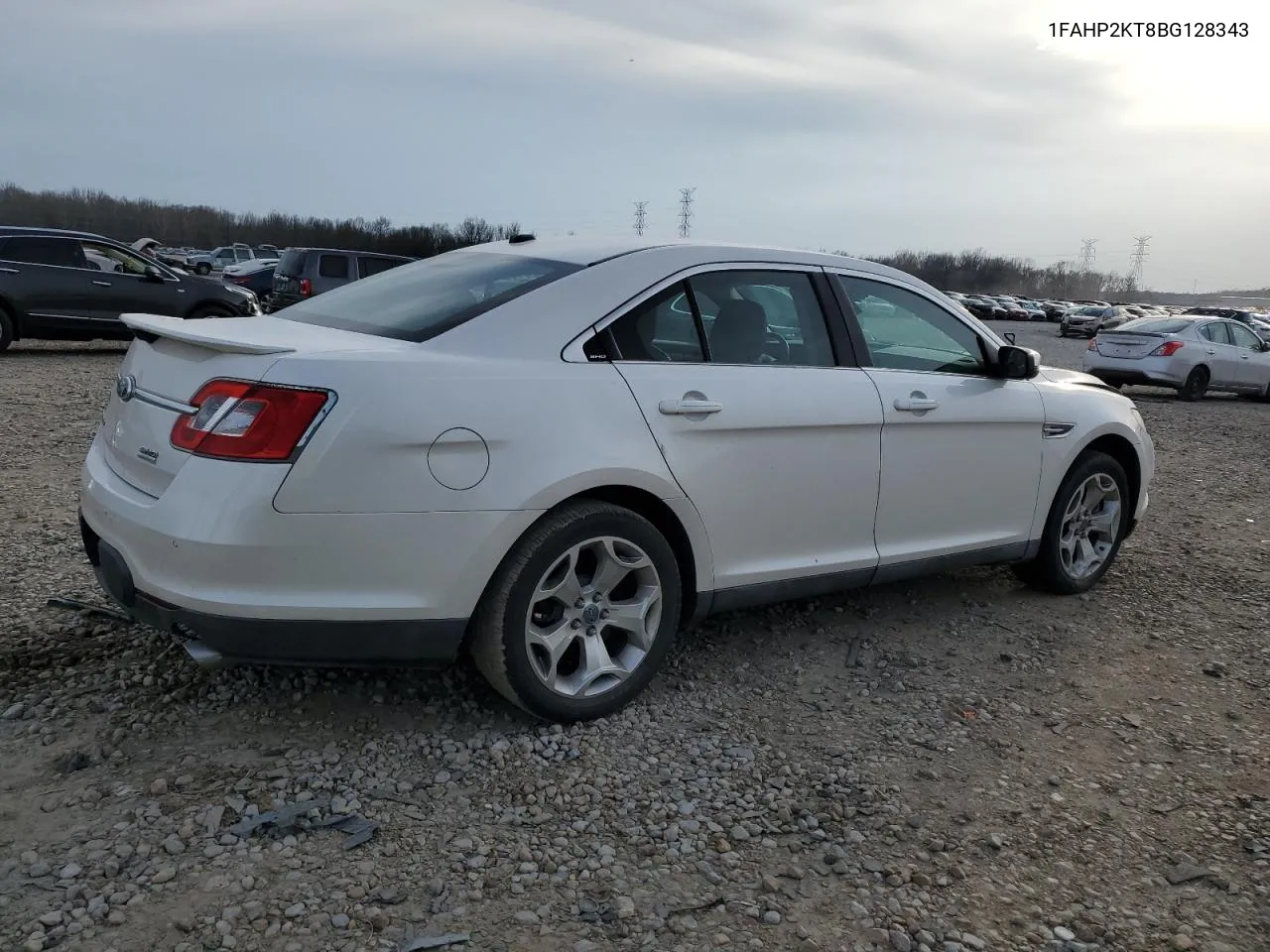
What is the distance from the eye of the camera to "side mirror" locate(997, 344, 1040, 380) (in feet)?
15.4

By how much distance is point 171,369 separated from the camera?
320 centimetres

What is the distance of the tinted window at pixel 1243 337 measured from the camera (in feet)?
58.9

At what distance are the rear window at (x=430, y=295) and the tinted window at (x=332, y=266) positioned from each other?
54.0 feet

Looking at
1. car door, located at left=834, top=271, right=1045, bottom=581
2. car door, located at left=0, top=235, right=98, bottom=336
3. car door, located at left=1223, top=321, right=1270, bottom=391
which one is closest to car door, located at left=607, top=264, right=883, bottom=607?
car door, located at left=834, top=271, right=1045, bottom=581

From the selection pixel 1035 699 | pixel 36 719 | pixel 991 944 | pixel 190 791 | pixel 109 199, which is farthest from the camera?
pixel 109 199

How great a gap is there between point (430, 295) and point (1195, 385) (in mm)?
16746

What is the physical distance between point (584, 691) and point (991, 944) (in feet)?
4.76

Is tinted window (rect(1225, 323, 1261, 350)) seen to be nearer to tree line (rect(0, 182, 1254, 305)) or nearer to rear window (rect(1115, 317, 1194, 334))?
rear window (rect(1115, 317, 1194, 334))

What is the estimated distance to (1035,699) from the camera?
156 inches

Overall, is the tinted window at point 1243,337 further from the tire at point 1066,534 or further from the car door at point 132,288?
the car door at point 132,288

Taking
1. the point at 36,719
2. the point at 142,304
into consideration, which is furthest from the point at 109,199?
the point at 36,719

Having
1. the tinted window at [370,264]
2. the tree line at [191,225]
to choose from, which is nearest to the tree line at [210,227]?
the tree line at [191,225]

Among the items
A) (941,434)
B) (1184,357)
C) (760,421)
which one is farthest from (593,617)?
(1184,357)

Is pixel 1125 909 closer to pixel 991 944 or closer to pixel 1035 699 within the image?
pixel 991 944
